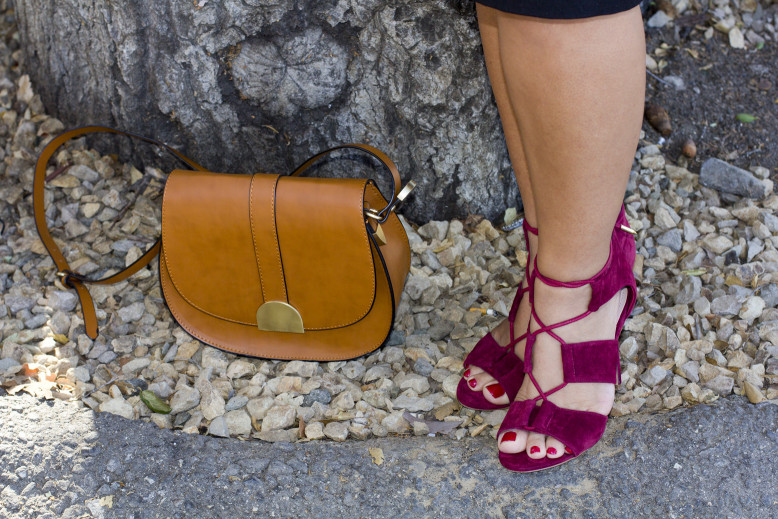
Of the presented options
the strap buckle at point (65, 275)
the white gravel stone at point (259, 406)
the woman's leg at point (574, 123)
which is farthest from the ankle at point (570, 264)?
the strap buckle at point (65, 275)

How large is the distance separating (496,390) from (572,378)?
17cm

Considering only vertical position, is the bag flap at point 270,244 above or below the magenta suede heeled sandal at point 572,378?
above

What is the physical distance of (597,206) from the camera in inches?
49.1

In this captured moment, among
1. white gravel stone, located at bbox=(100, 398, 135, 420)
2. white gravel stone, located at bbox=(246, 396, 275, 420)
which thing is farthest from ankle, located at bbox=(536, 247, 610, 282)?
white gravel stone, located at bbox=(100, 398, 135, 420)

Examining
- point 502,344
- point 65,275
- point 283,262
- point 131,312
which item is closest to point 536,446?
point 502,344

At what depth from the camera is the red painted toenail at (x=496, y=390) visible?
1534mm

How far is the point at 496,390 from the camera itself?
5.05 feet

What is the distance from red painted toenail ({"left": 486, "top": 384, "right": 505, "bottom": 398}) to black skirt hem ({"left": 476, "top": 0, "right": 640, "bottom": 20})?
2.53ft

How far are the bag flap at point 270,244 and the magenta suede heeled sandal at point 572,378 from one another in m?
0.37

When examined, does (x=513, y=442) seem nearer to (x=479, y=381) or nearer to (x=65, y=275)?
(x=479, y=381)

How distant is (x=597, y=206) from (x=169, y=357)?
100 cm

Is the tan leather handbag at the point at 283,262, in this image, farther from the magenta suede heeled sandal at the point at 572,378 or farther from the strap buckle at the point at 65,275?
the magenta suede heeled sandal at the point at 572,378

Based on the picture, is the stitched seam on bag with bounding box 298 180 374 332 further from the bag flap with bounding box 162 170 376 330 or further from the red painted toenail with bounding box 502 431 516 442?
the red painted toenail with bounding box 502 431 516 442

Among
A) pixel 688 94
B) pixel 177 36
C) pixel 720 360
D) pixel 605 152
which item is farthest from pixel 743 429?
pixel 177 36
